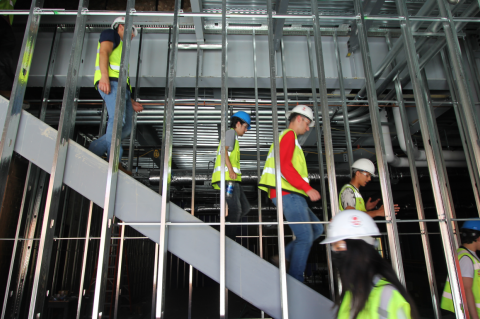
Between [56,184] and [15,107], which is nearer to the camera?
[56,184]

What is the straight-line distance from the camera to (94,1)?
5.26m

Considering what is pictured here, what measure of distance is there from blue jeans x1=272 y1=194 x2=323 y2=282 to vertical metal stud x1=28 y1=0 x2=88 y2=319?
204 centimetres

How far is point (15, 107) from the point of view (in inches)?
111

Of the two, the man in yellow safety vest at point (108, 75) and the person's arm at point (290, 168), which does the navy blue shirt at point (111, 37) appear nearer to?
the man in yellow safety vest at point (108, 75)

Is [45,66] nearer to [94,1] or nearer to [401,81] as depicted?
[94,1]

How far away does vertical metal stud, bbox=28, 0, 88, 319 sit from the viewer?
2461 millimetres

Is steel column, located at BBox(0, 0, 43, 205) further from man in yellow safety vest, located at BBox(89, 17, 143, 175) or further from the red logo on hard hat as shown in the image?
the red logo on hard hat

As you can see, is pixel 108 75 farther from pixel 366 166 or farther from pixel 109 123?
pixel 366 166

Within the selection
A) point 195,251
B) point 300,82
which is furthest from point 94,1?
point 195,251

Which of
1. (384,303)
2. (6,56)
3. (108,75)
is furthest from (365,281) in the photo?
(6,56)

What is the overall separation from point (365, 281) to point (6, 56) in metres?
5.00

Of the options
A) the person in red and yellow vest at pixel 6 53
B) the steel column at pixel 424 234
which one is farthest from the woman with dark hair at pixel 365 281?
the person in red and yellow vest at pixel 6 53

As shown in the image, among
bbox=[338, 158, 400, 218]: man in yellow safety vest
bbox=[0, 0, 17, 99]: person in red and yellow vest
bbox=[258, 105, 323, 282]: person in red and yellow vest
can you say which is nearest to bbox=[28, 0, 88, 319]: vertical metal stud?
bbox=[0, 0, 17, 99]: person in red and yellow vest

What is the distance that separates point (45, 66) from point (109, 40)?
2.56 meters
